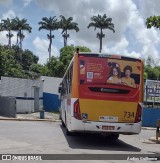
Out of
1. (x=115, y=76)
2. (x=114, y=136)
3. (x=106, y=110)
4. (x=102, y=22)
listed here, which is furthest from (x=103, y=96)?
(x=102, y=22)

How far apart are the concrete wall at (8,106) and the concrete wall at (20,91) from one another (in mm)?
3987

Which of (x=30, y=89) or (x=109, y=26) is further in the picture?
(x=109, y=26)

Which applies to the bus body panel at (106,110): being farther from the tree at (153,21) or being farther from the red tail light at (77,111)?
the tree at (153,21)

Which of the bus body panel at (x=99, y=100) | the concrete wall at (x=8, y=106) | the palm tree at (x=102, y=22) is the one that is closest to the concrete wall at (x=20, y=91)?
the concrete wall at (x=8, y=106)

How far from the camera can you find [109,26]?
264 ft

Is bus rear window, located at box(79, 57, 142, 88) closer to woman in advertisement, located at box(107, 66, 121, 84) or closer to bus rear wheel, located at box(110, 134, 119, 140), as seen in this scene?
woman in advertisement, located at box(107, 66, 121, 84)

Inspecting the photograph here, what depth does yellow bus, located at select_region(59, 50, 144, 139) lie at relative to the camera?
14695 mm

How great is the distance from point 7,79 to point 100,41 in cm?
4853

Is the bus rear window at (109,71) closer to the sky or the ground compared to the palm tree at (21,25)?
closer to the ground

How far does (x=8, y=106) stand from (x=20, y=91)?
18.9 feet

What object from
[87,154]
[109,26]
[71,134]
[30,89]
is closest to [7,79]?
[30,89]

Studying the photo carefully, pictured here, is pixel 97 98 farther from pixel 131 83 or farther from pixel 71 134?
pixel 71 134

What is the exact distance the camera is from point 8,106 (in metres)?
30.3

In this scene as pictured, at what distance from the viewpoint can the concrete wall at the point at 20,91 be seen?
115 feet
